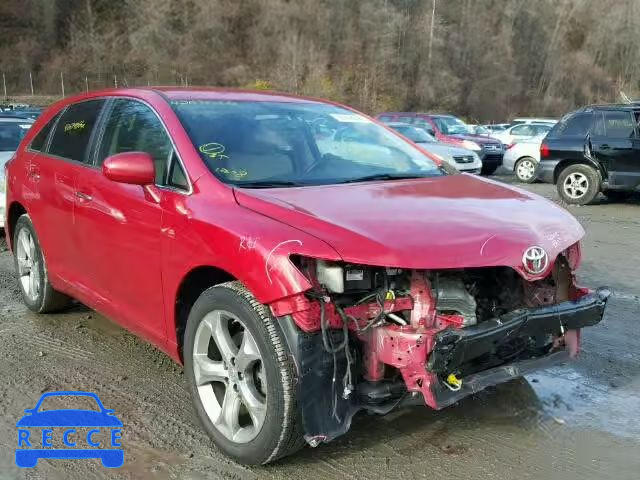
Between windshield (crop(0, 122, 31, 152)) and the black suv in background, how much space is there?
30.4 ft

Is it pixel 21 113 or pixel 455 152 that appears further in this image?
pixel 21 113

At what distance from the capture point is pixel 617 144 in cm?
1138

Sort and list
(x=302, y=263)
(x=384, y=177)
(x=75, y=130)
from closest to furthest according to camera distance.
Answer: (x=302, y=263), (x=384, y=177), (x=75, y=130)

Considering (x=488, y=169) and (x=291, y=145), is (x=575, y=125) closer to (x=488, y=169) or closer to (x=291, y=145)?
(x=488, y=169)

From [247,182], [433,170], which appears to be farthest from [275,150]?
[433,170]

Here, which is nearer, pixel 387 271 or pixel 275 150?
pixel 387 271

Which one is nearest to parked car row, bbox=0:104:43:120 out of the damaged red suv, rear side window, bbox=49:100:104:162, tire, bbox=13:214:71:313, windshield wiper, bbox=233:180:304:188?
tire, bbox=13:214:71:313

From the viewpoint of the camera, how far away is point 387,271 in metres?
2.77

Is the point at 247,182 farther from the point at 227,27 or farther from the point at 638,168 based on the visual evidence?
the point at 227,27

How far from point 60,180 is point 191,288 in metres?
1.69

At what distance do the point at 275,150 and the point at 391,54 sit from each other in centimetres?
6172

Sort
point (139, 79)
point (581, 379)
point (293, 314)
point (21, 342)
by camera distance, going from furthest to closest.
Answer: point (139, 79) < point (21, 342) < point (581, 379) < point (293, 314)

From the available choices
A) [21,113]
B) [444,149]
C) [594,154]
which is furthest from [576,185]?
[21,113]

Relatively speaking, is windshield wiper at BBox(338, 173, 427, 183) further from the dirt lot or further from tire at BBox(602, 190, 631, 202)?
tire at BBox(602, 190, 631, 202)
